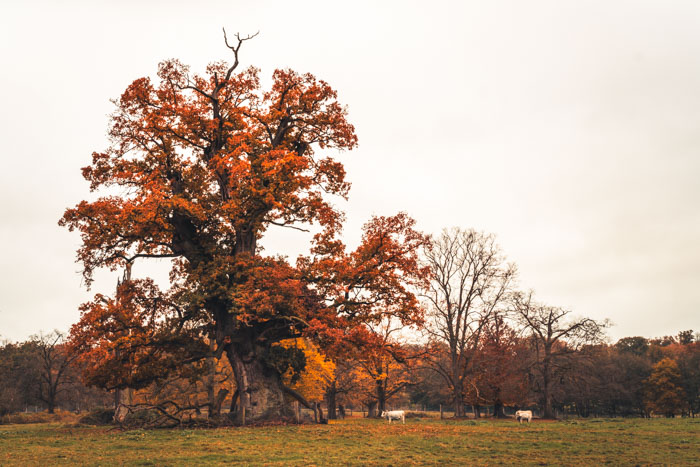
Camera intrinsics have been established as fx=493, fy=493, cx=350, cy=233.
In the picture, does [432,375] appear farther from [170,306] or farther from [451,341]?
[170,306]

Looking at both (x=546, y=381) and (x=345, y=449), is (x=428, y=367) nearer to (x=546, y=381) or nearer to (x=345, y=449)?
(x=546, y=381)

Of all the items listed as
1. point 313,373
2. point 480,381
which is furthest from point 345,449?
point 480,381

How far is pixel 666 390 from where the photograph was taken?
72.4 m

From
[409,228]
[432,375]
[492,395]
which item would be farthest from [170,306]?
[432,375]

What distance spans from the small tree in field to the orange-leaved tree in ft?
210

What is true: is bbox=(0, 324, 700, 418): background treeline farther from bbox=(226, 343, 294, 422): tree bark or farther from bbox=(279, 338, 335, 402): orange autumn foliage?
bbox=(226, 343, 294, 422): tree bark

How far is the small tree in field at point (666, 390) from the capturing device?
71.6m

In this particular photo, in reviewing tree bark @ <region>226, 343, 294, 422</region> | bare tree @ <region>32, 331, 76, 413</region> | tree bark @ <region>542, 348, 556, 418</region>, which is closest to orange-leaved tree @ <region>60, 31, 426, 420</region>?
tree bark @ <region>226, 343, 294, 422</region>

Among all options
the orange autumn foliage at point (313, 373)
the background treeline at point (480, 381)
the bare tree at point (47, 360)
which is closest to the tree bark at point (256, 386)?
the background treeline at point (480, 381)

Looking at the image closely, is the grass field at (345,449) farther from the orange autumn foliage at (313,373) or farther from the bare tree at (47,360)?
the bare tree at (47,360)

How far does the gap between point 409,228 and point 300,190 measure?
23.2ft

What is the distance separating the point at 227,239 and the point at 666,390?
7178 centimetres

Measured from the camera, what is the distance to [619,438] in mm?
20438

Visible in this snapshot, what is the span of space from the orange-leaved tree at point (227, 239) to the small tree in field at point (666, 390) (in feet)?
210
